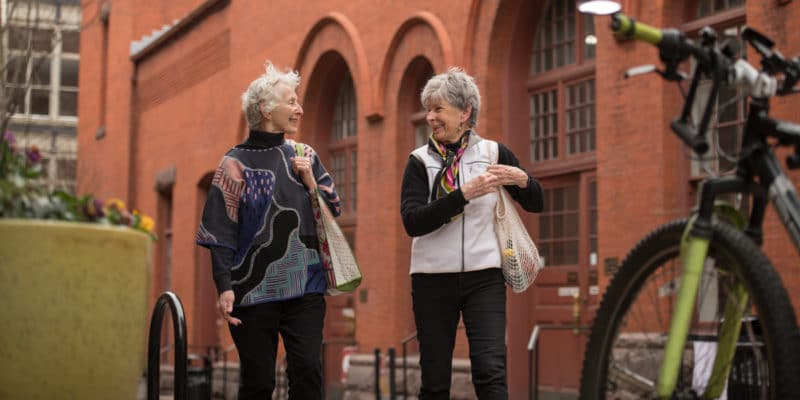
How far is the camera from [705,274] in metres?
3.47

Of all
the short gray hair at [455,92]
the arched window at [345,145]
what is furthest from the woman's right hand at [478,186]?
the arched window at [345,145]

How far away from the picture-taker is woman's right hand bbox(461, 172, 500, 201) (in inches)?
225

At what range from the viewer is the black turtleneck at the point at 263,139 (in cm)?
632

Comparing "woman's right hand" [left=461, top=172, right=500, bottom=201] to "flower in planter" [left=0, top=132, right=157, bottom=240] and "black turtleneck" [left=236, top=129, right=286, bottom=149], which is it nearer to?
"black turtleneck" [left=236, top=129, right=286, bottom=149]

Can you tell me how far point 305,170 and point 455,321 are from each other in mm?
1127

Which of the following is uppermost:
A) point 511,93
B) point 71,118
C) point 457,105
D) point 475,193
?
point 71,118

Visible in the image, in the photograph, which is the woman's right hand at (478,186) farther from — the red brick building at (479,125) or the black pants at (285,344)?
the red brick building at (479,125)

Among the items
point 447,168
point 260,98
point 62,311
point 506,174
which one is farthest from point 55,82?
point 62,311

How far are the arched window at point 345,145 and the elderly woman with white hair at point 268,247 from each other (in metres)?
13.1

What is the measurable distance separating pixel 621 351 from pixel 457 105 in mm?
2625

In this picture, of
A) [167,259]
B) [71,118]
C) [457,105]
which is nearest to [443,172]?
[457,105]

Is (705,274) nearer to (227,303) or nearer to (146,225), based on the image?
(146,225)

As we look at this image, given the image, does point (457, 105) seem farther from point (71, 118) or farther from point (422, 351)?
point (71, 118)

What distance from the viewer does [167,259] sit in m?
27.6
